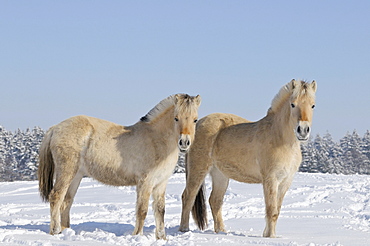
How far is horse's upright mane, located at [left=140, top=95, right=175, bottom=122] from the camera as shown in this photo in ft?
24.0

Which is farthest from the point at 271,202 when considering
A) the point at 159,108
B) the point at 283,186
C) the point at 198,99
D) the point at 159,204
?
the point at 159,108

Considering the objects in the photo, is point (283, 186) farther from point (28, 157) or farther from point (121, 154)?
point (28, 157)

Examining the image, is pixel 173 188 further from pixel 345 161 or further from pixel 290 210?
pixel 345 161

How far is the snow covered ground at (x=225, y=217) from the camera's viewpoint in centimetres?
648

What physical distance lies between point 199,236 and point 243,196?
780 centimetres

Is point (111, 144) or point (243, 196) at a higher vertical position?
point (111, 144)

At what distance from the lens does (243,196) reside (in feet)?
47.8

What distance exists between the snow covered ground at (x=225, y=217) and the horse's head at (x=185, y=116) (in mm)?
1517

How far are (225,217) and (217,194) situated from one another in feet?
7.67

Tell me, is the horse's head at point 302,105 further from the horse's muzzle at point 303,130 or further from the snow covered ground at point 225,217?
the snow covered ground at point 225,217

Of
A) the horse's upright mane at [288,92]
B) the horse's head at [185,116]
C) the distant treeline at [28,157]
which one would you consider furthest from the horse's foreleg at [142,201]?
the distant treeline at [28,157]

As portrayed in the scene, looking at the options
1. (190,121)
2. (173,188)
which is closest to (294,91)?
(190,121)

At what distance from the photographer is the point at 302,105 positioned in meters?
6.83

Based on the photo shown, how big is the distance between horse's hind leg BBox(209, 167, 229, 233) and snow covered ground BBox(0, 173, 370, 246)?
13.6 inches
